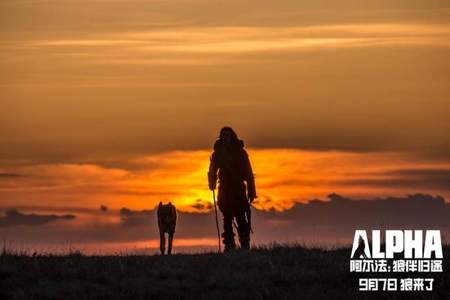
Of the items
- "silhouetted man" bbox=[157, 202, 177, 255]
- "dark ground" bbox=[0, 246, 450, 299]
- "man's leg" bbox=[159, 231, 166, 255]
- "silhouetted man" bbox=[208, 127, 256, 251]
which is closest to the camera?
"dark ground" bbox=[0, 246, 450, 299]

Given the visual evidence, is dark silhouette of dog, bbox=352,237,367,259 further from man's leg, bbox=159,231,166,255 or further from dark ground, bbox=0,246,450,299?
man's leg, bbox=159,231,166,255

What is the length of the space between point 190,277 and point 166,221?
945cm

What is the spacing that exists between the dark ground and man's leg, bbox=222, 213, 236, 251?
14.9 ft

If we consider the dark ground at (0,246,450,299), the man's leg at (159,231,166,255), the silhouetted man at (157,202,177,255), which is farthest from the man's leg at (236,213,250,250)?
the dark ground at (0,246,450,299)

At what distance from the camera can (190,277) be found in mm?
25141

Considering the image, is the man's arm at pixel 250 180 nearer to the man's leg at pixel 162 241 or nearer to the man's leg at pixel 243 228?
the man's leg at pixel 243 228

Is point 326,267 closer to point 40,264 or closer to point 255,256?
point 255,256

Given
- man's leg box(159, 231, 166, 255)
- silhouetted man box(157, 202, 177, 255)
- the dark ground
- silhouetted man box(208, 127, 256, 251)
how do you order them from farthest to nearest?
silhouetted man box(157, 202, 177, 255)
man's leg box(159, 231, 166, 255)
silhouetted man box(208, 127, 256, 251)
the dark ground

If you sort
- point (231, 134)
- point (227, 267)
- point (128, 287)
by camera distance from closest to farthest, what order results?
1. point (128, 287)
2. point (227, 267)
3. point (231, 134)

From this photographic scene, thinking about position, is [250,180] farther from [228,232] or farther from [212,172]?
[228,232]

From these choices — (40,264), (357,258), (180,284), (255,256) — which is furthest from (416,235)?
(40,264)

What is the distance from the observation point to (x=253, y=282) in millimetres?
24844

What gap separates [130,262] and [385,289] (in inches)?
202

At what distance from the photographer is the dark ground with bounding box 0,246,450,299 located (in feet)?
79.2
